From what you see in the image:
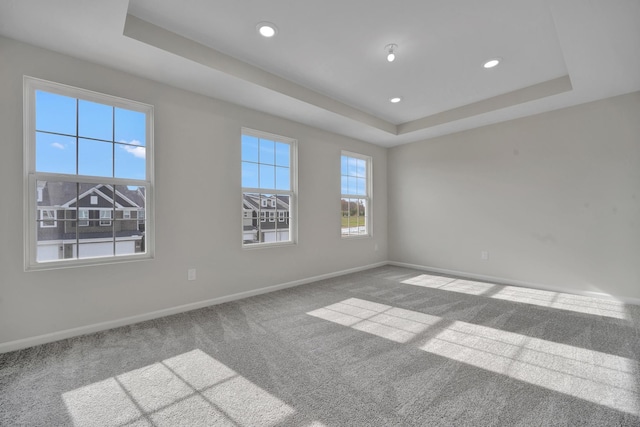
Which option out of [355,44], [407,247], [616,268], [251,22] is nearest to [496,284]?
[616,268]

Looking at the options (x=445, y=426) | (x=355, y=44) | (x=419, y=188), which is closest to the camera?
(x=445, y=426)

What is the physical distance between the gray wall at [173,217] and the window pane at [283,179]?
202mm

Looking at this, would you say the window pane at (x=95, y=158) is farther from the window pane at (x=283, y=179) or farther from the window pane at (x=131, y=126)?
the window pane at (x=283, y=179)

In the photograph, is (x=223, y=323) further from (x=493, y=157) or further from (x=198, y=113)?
(x=493, y=157)

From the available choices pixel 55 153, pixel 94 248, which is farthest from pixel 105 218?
pixel 55 153

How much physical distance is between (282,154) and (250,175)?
0.66m

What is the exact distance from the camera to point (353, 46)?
2.67 meters

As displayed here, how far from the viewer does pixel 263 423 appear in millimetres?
1462

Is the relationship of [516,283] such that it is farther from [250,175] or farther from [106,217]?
[106,217]

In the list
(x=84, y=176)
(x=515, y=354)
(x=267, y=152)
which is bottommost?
(x=515, y=354)

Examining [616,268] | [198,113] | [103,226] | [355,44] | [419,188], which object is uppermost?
[355,44]

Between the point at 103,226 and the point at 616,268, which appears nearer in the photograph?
the point at 103,226

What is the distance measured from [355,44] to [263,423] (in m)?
3.07

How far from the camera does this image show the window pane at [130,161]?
109 inches
